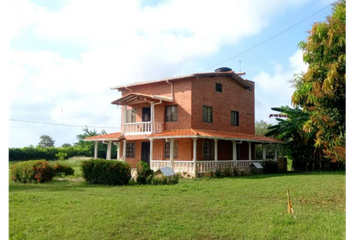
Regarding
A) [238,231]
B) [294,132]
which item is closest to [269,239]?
[238,231]

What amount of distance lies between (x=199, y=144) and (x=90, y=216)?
15.1 meters

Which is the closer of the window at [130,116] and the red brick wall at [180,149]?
the red brick wall at [180,149]

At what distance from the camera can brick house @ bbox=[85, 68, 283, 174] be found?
848 inches

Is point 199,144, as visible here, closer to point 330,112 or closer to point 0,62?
point 330,112

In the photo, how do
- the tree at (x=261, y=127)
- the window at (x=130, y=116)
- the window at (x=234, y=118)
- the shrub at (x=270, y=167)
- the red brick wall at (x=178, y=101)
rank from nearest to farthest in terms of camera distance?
the red brick wall at (x=178, y=101)
the shrub at (x=270, y=167)
the window at (x=130, y=116)
the window at (x=234, y=118)
the tree at (x=261, y=127)

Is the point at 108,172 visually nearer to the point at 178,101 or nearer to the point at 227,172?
the point at 227,172

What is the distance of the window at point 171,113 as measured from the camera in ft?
75.2

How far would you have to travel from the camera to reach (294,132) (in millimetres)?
28156

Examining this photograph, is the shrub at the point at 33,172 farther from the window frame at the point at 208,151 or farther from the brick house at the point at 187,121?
the window frame at the point at 208,151

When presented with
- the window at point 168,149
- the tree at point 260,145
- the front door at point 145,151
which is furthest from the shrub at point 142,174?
the tree at point 260,145

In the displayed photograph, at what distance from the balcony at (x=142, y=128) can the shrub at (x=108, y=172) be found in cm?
660

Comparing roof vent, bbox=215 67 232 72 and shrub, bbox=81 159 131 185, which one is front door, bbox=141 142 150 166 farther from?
shrub, bbox=81 159 131 185

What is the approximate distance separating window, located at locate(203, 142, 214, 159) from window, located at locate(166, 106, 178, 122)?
2775 millimetres

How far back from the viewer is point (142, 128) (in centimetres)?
2283
